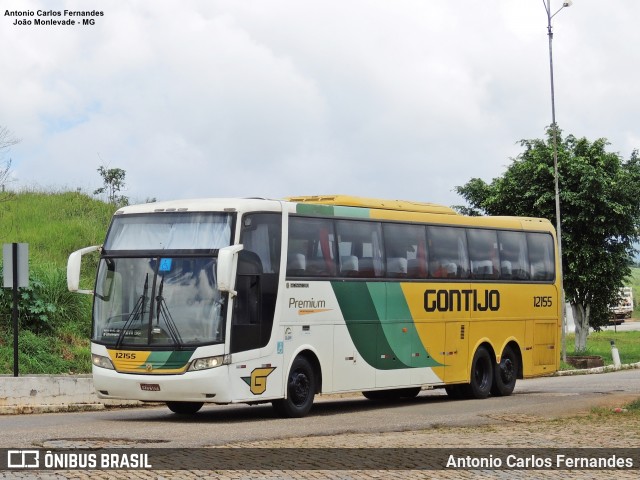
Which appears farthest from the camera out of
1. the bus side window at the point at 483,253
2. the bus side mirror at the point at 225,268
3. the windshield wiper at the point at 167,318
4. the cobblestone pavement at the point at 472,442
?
the bus side window at the point at 483,253

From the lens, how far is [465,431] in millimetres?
16141

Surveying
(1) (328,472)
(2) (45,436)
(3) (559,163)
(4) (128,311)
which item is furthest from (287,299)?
(3) (559,163)

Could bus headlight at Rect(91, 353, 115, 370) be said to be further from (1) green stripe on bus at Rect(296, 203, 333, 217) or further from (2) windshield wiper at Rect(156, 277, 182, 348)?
(1) green stripe on bus at Rect(296, 203, 333, 217)

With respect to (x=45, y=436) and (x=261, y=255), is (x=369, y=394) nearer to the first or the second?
(x=261, y=255)

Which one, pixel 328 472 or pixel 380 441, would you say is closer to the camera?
pixel 328 472

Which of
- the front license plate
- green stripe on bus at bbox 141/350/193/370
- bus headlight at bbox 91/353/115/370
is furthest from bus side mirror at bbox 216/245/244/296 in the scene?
bus headlight at bbox 91/353/115/370

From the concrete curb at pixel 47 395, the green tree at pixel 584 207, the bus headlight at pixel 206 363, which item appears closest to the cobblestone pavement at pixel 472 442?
the bus headlight at pixel 206 363

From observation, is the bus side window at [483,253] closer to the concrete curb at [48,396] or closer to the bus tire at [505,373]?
the bus tire at [505,373]

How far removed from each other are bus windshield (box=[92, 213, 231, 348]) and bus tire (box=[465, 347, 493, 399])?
7.94 metres

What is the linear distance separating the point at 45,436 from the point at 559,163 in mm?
37105

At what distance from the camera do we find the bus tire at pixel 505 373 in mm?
25219

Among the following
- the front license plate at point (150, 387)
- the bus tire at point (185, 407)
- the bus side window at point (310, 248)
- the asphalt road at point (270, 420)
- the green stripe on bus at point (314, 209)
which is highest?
the green stripe on bus at point (314, 209)

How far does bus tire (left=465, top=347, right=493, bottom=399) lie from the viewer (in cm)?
2456

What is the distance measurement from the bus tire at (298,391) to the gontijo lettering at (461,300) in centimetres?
386
